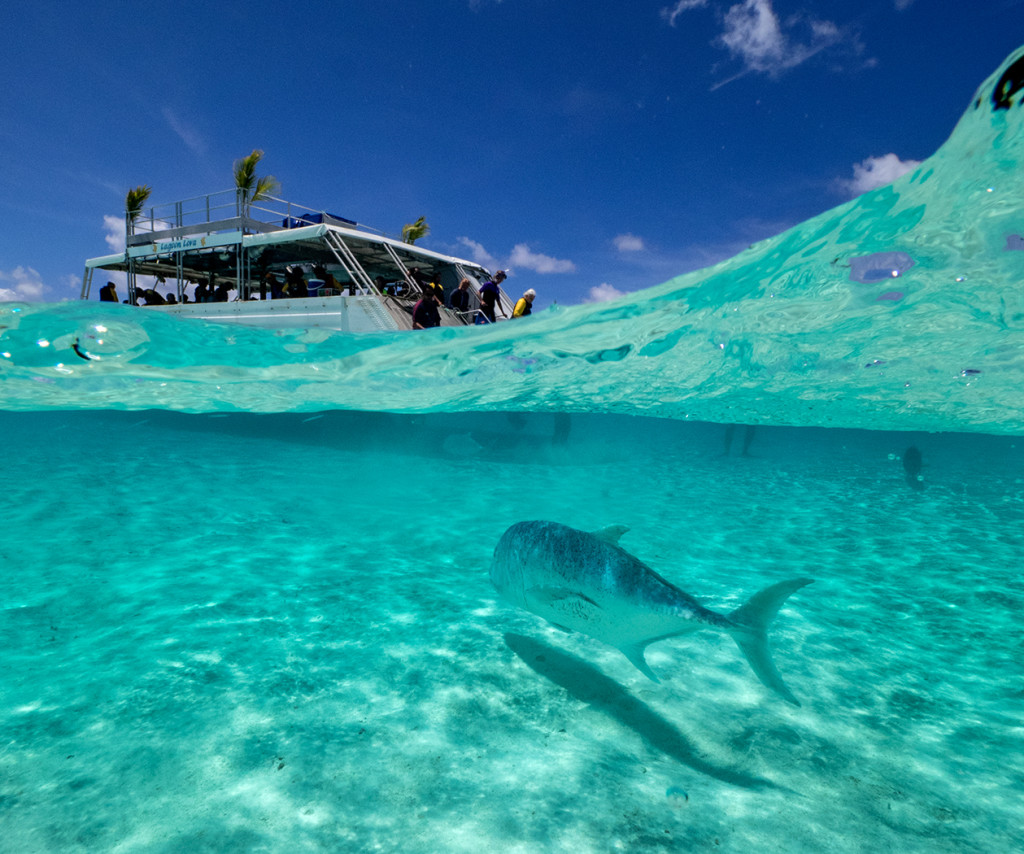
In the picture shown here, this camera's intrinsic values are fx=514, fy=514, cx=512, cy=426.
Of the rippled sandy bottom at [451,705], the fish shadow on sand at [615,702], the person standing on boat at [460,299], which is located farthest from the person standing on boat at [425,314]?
the fish shadow on sand at [615,702]

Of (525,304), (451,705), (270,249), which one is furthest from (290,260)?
(451,705)

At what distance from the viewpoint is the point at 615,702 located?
4062mm

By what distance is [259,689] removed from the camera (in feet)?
13.1

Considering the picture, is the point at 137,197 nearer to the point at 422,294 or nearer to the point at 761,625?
the point at 422,294

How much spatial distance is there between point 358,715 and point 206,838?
4.01ft

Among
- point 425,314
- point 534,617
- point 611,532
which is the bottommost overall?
point 534,617

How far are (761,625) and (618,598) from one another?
76cm

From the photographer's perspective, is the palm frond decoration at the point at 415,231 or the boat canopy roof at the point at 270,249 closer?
the boat canopy roof at the point at 270,249

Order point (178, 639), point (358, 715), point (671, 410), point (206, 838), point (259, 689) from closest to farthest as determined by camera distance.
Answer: point (206, 838), point (358, 715), point (259, 689), point (178, 639), point (671, 410)

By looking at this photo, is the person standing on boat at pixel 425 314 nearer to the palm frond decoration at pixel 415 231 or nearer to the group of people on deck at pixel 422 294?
the group of people on deck at pixel 422 294

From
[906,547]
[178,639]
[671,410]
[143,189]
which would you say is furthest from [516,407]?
[143,189]

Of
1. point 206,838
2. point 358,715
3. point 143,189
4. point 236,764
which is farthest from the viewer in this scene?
point 143,189

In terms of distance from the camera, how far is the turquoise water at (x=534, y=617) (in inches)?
114

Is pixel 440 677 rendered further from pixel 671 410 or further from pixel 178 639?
pixel 671 410
